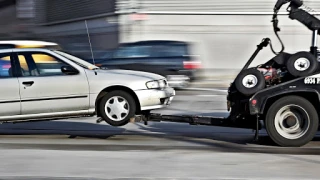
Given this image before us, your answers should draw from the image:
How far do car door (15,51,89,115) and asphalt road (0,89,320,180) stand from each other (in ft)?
1.84

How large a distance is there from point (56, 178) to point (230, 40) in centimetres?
2261

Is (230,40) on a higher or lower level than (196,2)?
lower

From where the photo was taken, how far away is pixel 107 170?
7.68 metres

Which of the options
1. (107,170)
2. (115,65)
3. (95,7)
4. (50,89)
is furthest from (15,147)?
(95,7)

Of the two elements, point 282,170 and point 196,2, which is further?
point 196,2

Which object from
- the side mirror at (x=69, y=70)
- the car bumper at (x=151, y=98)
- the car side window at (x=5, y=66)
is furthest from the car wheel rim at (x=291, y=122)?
the car side window at (x=5, y=66)

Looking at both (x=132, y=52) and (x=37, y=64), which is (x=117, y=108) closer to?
(x=37, y=64)

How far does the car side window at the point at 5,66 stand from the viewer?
1014 cm

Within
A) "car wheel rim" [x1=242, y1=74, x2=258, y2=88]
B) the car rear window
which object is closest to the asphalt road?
"car wheel rim" [x1=242, y1=74, x2=258, y2=88]

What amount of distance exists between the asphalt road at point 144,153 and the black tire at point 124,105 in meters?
0.34

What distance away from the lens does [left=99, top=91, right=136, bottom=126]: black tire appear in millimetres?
10125

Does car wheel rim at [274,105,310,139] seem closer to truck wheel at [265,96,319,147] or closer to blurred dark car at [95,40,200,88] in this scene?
truck wheel at [265,96,319,147]

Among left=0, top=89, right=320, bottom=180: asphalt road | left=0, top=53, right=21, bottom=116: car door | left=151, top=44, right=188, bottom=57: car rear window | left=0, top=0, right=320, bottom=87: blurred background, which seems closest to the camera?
left=0, top=89, right=320, bottom=180: asphalt road

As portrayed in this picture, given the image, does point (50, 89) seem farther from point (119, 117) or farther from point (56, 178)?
point (56, 178)
